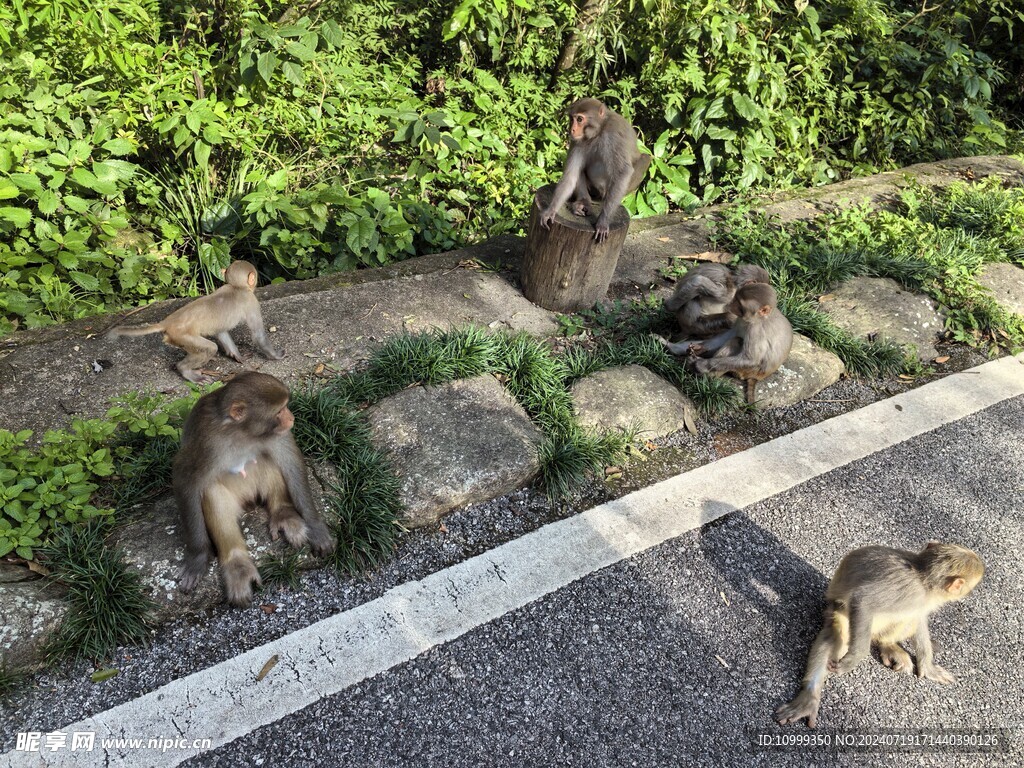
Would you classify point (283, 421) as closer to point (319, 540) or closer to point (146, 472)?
point (319, 540)

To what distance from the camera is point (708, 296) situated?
15.5 feet

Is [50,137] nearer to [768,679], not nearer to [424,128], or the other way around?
[424,128]

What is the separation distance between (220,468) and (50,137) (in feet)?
11.7

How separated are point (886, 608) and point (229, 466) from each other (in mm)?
2943

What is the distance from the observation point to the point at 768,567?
366 centimetres

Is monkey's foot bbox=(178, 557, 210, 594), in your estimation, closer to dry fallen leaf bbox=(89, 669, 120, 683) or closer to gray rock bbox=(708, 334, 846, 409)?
dry fallen leaf bbox=(89, 669, 120, 683)

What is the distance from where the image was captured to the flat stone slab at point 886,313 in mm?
5496

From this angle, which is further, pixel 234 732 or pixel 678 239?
pixel 678 239

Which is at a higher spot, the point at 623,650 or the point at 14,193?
the point at 14,193

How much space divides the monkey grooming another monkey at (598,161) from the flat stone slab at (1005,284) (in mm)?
3518

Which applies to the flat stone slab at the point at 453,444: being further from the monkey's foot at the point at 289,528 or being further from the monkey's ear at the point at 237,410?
the monkey's ear at the point at 237,410

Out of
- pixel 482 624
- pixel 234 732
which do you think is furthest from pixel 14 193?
pixel 482 624

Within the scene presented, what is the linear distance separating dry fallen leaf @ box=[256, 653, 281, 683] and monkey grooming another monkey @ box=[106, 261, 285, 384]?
184cm

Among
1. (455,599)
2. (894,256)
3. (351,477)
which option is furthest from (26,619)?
(894,256)
